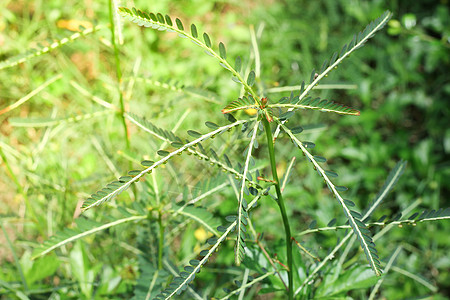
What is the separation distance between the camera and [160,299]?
0.53 m

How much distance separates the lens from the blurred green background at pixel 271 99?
45.7 inches

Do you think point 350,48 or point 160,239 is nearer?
point 350,48

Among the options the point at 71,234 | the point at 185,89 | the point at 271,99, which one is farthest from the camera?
the point at 271,99

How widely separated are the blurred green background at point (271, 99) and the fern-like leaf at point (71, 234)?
23 cm

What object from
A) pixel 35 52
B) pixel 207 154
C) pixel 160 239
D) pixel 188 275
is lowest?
pixel 160 239

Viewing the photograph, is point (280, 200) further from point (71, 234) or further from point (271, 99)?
point (271, 99)

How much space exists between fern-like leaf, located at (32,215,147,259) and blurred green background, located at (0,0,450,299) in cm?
23

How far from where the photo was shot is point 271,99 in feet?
3.47

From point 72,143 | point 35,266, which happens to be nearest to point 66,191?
point 35,266

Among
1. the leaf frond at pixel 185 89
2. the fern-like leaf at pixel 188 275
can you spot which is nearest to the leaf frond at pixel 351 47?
the fern-like leaf at pixel 188 275

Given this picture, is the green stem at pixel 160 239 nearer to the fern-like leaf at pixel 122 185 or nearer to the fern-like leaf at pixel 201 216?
the fern-like leaf at pixel 201 216

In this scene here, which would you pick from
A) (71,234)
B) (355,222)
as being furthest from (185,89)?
(355,222)

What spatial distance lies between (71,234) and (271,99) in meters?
0.64

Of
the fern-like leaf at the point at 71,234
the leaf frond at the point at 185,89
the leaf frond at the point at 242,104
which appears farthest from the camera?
the leaf frond at the point at 185,89
